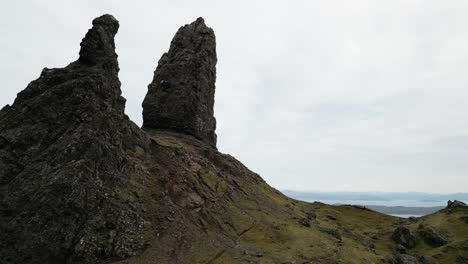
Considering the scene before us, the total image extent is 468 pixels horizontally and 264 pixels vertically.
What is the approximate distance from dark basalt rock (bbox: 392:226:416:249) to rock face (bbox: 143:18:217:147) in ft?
212

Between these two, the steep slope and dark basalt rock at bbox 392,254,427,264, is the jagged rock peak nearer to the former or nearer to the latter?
the steep slope

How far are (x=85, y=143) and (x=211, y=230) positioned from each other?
1100 inches

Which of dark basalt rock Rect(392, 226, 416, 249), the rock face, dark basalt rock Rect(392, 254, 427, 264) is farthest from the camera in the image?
the rock face

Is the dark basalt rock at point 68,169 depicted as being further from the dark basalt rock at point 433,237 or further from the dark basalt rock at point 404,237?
the dark basalt rock at point 433,237

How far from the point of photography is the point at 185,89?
329ft

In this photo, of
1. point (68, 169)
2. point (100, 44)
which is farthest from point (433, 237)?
point (100, 44)

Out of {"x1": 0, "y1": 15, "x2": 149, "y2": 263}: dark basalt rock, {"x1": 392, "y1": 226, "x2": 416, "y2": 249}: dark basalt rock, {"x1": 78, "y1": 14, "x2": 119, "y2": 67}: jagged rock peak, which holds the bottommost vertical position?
{"x1": 392, "y1": 226, "x2": 416, "y2": 249}: dark basalt rock

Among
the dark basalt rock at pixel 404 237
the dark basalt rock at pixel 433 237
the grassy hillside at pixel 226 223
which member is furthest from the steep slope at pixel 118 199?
the dark basalt rock at pixel 404 237

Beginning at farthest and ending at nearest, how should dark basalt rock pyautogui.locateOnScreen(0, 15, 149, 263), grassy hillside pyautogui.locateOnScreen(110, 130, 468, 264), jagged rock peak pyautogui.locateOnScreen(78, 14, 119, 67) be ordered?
jagged rock peak pyautogui.locateOnScreen(78, 14, 119, 67), grassy hillside pyautogui.locateOnScreen(110, 130, 468, 264), dark basalt rock pyautogui.locateOnScreen(0, 15, 149, 263)

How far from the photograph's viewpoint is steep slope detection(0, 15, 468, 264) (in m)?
44.5

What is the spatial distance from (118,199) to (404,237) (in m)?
79.6

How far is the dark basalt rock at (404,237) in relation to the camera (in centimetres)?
8462

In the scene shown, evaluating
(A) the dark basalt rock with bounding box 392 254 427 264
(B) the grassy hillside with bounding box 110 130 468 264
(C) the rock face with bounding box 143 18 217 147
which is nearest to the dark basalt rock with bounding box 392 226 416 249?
(B) the grassy hillside with bounding box 110 130 468 264

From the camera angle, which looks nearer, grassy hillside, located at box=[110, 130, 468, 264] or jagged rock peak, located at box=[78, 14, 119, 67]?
grassy hillside, located at box=[110, 130, 468, 264]
